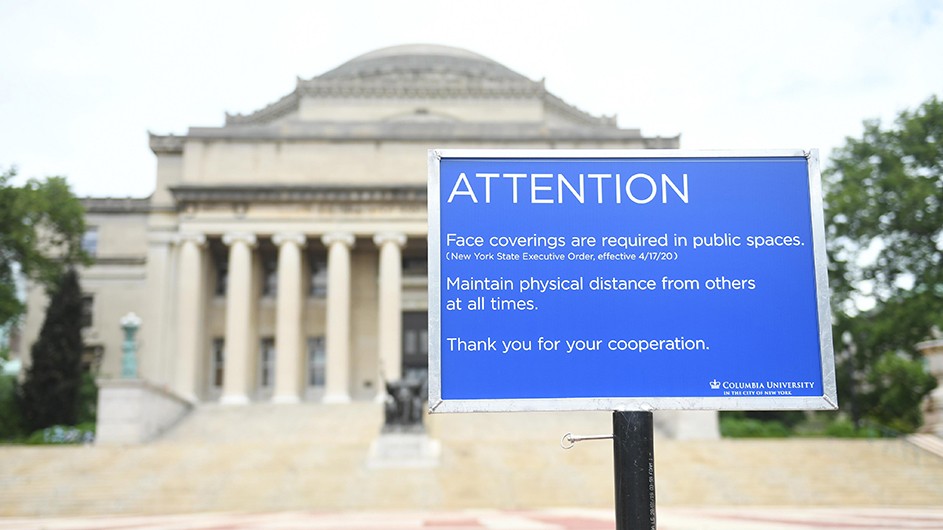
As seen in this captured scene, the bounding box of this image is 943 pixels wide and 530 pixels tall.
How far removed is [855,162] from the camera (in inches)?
1588

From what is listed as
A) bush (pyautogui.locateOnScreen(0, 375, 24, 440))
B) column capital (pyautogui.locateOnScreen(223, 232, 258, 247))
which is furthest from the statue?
bush (pyautogui.locateOnScreen(0, 375, 24, 440))

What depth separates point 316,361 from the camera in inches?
1892

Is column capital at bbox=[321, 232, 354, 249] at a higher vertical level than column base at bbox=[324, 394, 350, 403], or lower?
higher

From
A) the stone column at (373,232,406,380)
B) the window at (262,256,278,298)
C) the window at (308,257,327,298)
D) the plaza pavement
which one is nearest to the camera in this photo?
the plaza pavement

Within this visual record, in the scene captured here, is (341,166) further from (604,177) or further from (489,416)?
(604,177)

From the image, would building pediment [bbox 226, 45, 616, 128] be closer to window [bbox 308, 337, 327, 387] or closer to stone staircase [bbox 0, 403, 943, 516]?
window [bbox 308, 337, 327, 387]

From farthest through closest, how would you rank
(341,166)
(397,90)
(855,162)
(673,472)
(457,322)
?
1. (397,90)
2. (341,166)
3. (855,162)
4. (673,472)
5. (457,322)

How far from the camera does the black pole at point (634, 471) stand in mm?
4262

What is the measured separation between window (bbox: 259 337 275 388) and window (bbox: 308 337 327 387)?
1.86 meters

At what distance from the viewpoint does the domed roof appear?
186 ft

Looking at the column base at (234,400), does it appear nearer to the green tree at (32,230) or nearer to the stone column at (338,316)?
the stone column at (338,316)

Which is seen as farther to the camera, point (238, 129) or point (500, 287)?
point (238, 129)

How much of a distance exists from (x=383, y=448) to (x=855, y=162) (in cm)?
2497

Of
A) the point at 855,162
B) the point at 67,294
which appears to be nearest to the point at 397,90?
the point at 67,294
